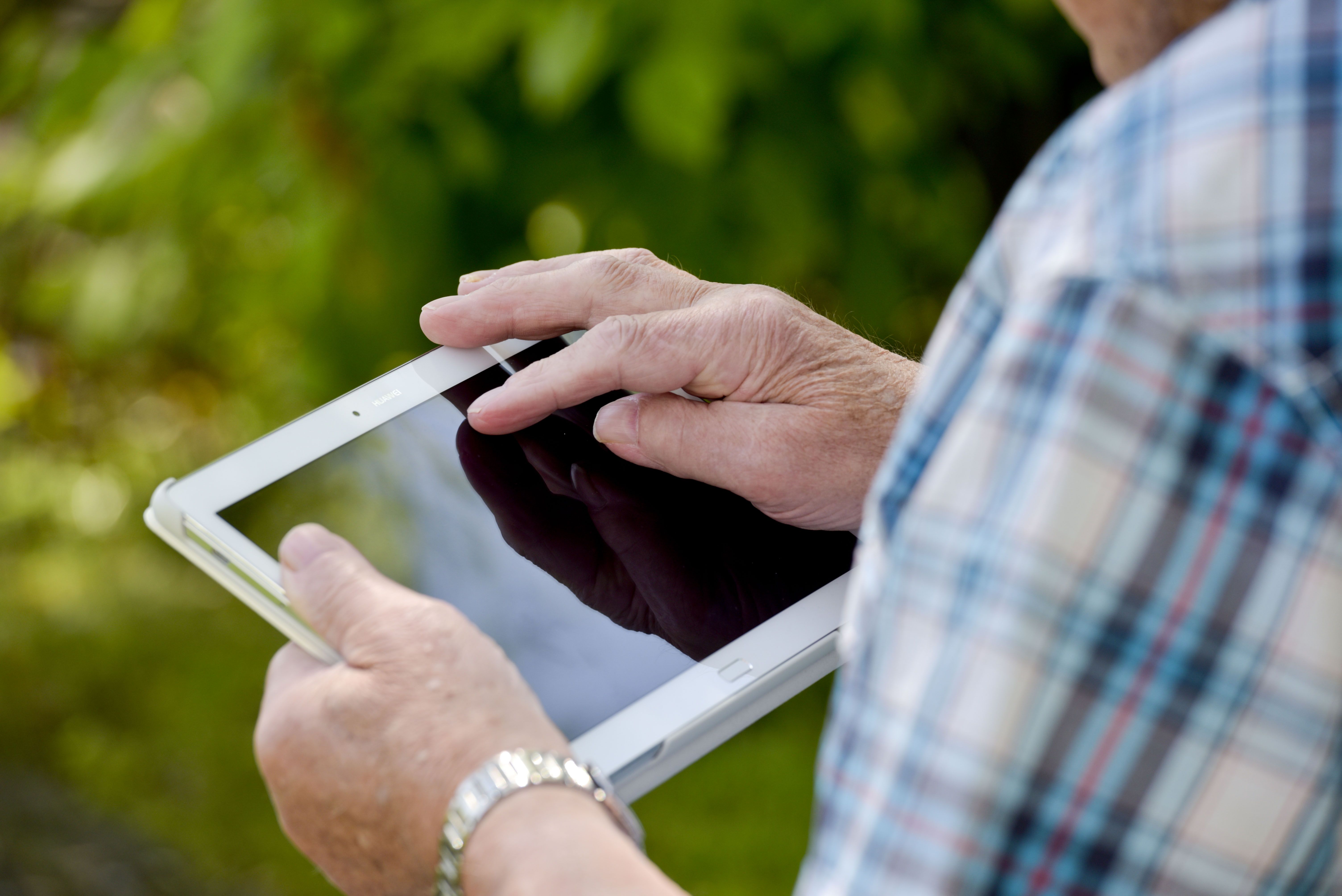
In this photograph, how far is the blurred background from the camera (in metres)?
1.65

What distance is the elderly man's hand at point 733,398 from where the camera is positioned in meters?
0.97

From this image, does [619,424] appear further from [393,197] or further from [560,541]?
[393,197]

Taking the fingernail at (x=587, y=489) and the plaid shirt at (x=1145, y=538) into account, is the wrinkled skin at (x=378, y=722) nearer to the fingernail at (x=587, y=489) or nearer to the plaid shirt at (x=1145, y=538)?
the fingernail at (x=587, y=489)

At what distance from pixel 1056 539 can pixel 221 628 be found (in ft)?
8.34

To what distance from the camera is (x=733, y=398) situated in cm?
101

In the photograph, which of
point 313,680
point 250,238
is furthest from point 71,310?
point 313,680

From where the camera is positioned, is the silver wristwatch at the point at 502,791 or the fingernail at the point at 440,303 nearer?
the silver wristwatch at the point at 502,791

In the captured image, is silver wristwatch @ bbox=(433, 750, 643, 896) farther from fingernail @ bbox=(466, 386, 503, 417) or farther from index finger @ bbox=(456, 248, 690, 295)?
index finger @ bbox=(456, 248, 690, 295)

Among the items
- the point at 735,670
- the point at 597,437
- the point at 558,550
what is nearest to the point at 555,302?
the point at 597,437

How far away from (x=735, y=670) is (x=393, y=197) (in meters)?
1.17

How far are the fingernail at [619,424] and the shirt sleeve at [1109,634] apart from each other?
51cm

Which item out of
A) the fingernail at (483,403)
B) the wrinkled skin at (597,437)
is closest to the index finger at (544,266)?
the wrinkled skin at (597,437)

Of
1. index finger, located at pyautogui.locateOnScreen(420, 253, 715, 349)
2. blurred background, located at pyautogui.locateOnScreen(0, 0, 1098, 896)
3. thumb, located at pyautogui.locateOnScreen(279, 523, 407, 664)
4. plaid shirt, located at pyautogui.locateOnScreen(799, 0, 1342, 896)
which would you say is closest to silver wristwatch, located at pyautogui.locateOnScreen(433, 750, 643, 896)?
A: thumb, located at pyautogui.locateOnScreen(279, 523, 407, 664)

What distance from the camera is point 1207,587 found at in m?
0.45
